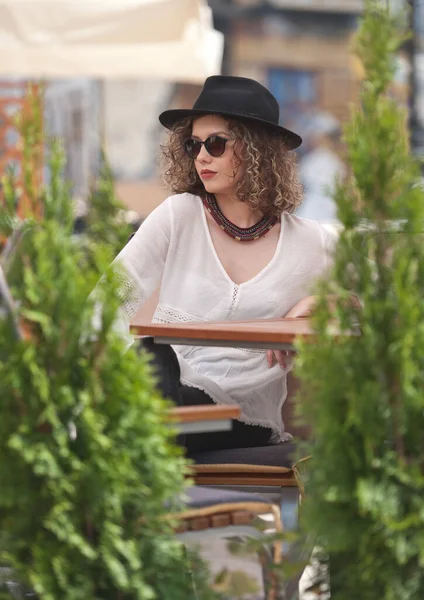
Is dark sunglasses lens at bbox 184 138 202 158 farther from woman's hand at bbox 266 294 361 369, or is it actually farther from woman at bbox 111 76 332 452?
woman's hand at bbox 266 294 361 369

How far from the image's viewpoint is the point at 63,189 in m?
2.41

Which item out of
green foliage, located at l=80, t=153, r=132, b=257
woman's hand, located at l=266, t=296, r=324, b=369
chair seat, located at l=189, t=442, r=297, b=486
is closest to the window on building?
green foliage, located at l=80, t=153, r=132, b=257

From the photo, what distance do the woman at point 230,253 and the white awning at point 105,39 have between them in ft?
11.0

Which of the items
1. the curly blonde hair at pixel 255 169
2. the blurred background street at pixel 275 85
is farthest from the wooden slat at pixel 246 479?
the blurred background street at pixel 275 85

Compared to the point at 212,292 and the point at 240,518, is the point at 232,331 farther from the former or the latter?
the point at 212,292

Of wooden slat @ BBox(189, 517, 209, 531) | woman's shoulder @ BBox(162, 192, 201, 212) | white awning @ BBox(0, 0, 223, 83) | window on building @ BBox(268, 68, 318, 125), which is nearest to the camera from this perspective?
wooden slat @ BBox(189, 517, 209, 531)

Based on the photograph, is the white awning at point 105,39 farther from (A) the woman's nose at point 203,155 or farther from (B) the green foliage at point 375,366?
(B) the green foliage at point 375,366

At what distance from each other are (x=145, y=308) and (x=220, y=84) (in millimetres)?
736

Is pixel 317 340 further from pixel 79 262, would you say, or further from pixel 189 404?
pixel 189 404

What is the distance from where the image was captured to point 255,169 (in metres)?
4.01

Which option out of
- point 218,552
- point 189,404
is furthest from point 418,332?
point 189,404

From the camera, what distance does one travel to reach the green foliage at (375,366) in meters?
2.34

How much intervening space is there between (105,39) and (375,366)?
17.9ft

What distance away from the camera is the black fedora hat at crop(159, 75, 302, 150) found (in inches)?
156
